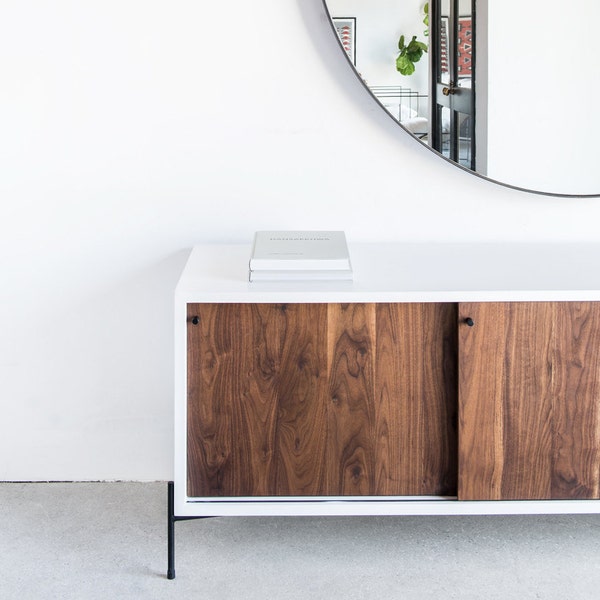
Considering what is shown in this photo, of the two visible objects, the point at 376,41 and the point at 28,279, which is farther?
the point at 28,279

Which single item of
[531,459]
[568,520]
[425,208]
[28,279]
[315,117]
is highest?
[315,117]

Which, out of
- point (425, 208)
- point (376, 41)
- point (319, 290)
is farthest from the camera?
point (425, 208)

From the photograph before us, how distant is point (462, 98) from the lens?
1.98 meters

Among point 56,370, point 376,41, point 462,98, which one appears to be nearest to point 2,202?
point 56,370

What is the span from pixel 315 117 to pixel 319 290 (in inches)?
21.9

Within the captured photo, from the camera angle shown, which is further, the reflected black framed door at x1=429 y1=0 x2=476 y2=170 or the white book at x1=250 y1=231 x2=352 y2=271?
the reflected black framed door at x1=429 y1=0 x2=476 y2=170

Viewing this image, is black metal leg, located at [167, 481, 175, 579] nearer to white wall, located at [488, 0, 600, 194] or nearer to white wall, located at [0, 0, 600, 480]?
white wall, located at [0, 0, 600, 480]

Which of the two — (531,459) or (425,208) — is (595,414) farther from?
(425,208)

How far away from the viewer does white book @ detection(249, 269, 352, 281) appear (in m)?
1.69

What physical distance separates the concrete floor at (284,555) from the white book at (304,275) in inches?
22.6

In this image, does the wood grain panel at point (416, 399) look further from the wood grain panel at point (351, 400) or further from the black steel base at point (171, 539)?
the black steel base at point (171, 539)

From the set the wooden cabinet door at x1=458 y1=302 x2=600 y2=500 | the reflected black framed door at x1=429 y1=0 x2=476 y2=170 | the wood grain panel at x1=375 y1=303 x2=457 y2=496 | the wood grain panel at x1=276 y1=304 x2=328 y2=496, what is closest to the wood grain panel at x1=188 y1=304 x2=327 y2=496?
the wood grain panel at x1=276 y1=304 x2=328 y2=496

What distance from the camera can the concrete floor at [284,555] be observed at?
1.72 metres

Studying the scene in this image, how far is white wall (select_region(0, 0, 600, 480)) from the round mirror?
7cm
